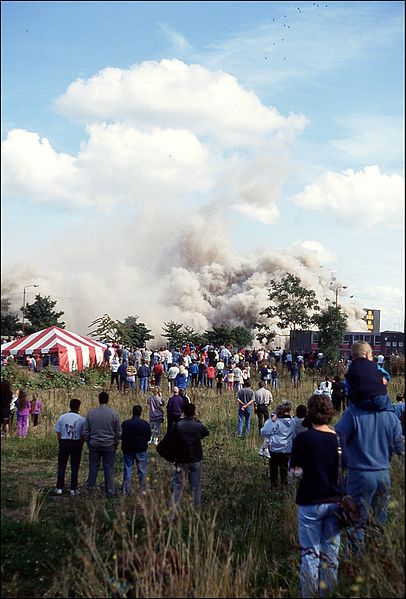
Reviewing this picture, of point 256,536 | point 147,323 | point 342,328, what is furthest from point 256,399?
point 147,323

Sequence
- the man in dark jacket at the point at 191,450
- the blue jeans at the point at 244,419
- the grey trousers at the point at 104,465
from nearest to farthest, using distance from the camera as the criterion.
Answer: the man in dark jacket at the point at 191,450 → the grey trousers at the point at 104,465 → the blue jeans at the point at 244,419

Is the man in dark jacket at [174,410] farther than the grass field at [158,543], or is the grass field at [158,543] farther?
the man in dark jacket at [174,410]

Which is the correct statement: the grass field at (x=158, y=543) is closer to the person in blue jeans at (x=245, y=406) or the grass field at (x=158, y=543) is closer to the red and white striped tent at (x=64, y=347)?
the person in blue jeans at (x=245, y=406)

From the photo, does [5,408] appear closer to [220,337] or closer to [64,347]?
[64,347]

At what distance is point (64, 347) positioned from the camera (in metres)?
26.9

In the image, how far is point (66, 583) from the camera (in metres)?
6.41

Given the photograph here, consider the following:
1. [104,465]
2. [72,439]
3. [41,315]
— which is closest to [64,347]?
[104,465]

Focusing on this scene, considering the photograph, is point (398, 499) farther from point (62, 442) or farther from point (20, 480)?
point (62, 442)

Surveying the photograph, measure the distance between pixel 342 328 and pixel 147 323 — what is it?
50541 mm

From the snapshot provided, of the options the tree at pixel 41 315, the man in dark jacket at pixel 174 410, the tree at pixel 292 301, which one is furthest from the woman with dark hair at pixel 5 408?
the tree at pixel 41 315

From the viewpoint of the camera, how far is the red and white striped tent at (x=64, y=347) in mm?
26062

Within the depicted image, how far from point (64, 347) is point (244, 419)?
420 inches

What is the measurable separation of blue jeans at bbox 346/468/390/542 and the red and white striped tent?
1946cm

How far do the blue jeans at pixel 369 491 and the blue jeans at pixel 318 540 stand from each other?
35 cm
